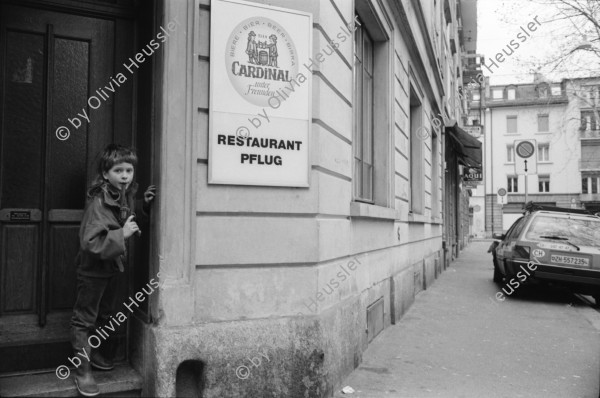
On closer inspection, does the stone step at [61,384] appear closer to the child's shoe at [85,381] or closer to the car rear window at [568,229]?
the child's shoe at [85,381]

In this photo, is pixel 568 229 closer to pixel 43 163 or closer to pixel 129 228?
pixel 129 228

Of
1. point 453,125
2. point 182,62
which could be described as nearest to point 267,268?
point 182,62

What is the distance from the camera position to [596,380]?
5.09 metres

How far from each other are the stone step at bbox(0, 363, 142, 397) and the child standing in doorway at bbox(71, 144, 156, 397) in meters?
0.08

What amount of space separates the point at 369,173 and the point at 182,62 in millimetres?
3756

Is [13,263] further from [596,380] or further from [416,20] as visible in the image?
[416,20]

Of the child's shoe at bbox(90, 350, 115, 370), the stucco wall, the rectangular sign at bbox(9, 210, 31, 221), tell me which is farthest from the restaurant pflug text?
the child's shoe at bbox(90, 350, 115, 370)

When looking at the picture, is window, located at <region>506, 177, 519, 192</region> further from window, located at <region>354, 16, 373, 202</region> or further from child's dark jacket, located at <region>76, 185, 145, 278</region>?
child's dark jacket, located at <region>76, 185, 145, 278</region>

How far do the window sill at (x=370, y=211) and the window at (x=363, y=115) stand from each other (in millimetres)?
254

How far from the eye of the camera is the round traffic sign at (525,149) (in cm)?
1170

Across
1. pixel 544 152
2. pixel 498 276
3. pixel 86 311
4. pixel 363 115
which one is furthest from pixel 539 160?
pixel 86 311

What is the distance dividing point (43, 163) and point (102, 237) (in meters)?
0.89

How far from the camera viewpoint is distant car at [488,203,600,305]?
9.05 metres

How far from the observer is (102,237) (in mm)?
3592
